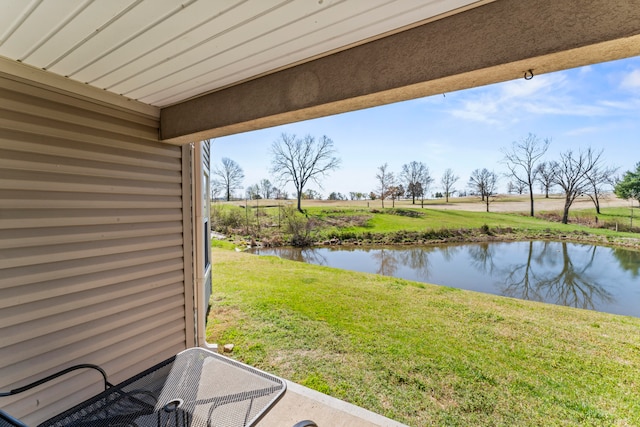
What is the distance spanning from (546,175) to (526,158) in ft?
3.16

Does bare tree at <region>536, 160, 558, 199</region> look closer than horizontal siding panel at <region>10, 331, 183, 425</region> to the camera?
No

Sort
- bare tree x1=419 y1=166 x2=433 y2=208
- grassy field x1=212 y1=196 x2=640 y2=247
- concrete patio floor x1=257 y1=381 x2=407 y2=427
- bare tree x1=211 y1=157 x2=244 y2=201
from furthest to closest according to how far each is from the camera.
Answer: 1. bare tree x1=419 y1=166 x2=433 y2=208
2. bare tree x1=211 y1=157 x2=244 y2=201
3. grassy field x1=212 y1=196 x2=640 y2=247
4. concrete patio floor x1=257 y1=381 x2=407 y2=427

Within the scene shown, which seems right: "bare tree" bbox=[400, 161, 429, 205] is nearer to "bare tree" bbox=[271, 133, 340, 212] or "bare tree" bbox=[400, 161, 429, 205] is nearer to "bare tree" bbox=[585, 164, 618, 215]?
"bare tree" bbox=[271, 133, 340, 212]

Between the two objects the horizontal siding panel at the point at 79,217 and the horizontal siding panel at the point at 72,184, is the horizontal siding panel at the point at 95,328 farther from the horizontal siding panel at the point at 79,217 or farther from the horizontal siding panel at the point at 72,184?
the horizontal siding panel at the point at 72,184

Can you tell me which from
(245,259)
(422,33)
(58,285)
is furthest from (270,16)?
(245,259)

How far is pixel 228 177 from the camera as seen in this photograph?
41.5 ft

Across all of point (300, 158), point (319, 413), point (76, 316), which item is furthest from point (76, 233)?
point (300, 158)

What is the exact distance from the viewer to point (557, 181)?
8758mm

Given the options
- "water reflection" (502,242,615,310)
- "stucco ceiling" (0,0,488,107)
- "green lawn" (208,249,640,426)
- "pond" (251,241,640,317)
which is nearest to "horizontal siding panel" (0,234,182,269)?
"stucco ceiling" (0,0,488,107)

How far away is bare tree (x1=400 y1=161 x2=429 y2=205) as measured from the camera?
13.6 meters

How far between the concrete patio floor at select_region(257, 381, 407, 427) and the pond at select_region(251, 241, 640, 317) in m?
6.43

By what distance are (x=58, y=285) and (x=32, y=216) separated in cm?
40

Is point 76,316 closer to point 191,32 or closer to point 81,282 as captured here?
point 81,282

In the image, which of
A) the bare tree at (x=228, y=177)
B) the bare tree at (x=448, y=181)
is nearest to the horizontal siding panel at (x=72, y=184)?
the bare tree at (x=228, y=177)
